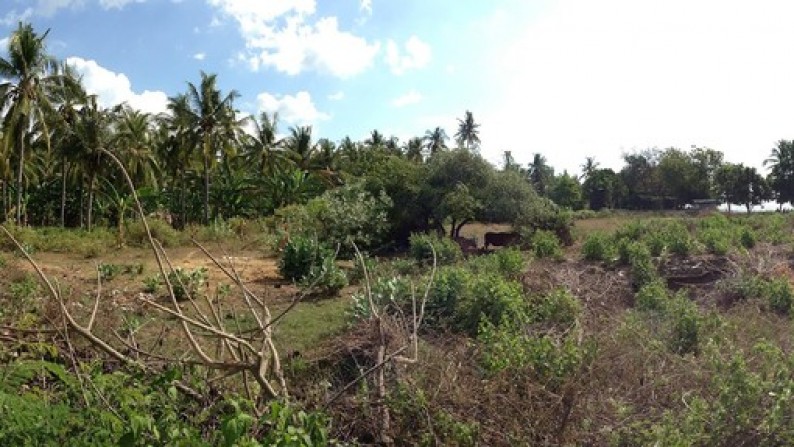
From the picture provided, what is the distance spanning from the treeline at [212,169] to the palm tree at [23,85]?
0.04 m

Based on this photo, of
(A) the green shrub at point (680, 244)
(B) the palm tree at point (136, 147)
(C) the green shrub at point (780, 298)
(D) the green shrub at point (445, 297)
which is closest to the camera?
(D) the green shrub at point (445, 297)

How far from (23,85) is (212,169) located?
12.5 meters

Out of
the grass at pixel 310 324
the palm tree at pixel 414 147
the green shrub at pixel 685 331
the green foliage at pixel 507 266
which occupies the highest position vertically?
the palm tree at pixel 414 147

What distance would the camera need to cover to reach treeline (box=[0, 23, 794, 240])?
2175 centimetres

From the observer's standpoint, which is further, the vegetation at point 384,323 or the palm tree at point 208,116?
the palm tree at point 208,116

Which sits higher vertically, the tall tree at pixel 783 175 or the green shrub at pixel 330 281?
the tall tree at pixel 783 175

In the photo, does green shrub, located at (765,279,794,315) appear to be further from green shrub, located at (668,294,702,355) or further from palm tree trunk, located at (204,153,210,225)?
palm tree trunk, located at (204,153,210,225)

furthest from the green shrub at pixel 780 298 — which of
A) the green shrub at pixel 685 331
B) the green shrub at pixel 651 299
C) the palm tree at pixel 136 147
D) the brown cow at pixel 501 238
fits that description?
the palm tree at pixel 136 147

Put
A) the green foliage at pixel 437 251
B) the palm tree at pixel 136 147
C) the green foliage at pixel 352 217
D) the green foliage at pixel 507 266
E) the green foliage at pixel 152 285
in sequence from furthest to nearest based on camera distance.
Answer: the palm tree at pixel 136 147 < the green foliage at pixel 352 217 < the green foliage at pixel 437 251 < the green foliage at pixel 152 285 < the green foliage at pixel 507 266

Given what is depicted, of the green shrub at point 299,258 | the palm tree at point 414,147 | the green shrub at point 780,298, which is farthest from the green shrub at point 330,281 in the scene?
the palm tree at point 414,147

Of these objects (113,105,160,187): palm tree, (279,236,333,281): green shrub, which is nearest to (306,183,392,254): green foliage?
(279,236,333,281): green shrub

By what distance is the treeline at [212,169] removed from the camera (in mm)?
21750

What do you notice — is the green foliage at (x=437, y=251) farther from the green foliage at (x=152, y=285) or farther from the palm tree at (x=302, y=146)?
the palm tree at (x=302, y=146)

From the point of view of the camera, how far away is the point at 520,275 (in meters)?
10.6
